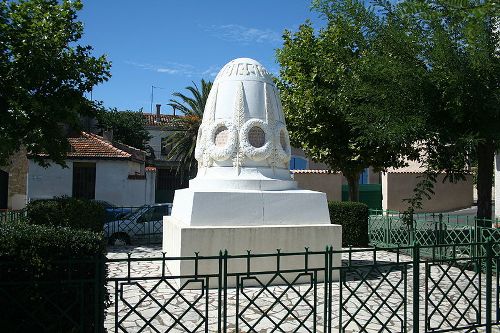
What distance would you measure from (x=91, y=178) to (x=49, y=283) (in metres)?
17.3

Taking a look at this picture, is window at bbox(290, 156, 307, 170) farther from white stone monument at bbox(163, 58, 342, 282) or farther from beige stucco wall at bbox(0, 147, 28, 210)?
white stone monument at bbox(163, 58, 342, 282)

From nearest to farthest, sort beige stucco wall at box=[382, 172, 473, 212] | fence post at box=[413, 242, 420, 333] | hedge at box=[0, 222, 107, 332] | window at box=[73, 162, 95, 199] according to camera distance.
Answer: hedge at box=[0, 222, 107, 332] → fence post at box=[413, 242, 420, 333] → window at box=[73, 162, 95, 199] → beige stucco wall at box=[382, 172, 473, 212]

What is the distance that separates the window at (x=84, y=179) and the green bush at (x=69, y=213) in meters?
7.21

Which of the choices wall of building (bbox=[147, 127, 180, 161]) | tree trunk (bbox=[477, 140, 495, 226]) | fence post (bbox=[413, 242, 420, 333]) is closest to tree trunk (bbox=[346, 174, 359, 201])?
tree trunk (bbox=[477, 140, 495, 226])

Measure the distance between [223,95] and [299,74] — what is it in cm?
557

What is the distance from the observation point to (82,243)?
441 centimetres

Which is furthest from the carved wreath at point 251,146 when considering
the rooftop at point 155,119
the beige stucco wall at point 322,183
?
the rooftop at point 155,119

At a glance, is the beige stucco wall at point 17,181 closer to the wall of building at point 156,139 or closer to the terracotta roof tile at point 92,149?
the terracotta roof tile at point 92,149

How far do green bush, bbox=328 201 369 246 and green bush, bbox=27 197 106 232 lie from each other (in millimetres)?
6945

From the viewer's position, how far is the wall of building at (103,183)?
64.3 ft

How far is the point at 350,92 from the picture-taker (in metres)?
10.7

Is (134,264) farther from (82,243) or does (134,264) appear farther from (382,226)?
(382,226)

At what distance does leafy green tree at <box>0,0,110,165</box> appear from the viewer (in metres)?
11.6

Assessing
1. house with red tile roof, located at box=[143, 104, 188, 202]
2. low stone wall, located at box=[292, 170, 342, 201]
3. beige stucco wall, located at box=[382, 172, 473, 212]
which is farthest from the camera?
house with red tile roof, located at box=[143, 104, 188, 202]
